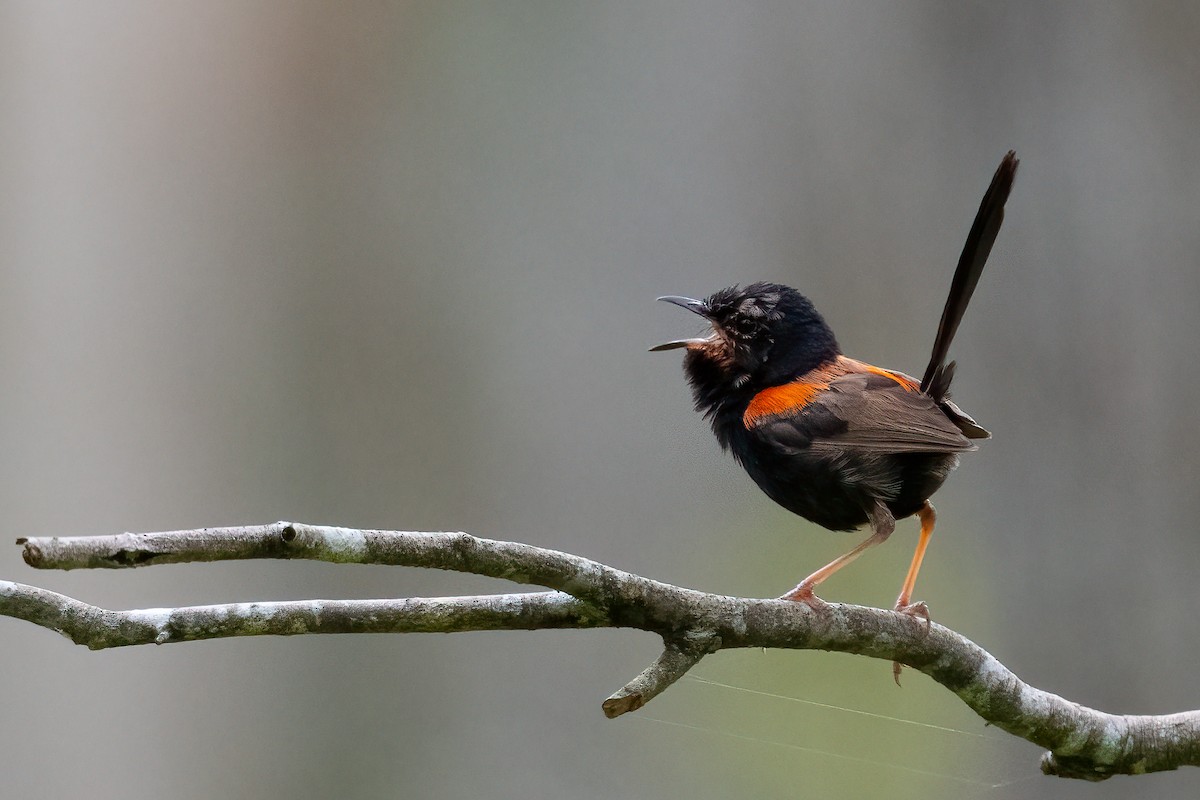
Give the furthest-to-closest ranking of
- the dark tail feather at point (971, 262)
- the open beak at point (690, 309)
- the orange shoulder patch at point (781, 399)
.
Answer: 1. the open beak at point (690, 309)
2. the orange shoulder patch at point (781, 399)
3. the dark tail feather at point (971, 262)

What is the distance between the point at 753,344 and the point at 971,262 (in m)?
0.64

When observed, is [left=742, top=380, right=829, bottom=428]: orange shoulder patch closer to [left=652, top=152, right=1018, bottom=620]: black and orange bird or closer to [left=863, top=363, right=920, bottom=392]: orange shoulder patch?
[left=652, top=152, right=1018, bottom=620]: black and orange bird

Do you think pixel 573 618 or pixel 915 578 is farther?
pixel 915 578

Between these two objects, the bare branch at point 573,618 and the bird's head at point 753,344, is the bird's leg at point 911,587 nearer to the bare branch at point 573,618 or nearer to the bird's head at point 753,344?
the bare branch at point 573,618

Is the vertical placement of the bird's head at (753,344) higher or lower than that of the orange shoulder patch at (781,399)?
higher

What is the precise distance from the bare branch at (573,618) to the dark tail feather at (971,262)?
0.77 m

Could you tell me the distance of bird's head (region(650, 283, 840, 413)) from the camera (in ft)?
9.29

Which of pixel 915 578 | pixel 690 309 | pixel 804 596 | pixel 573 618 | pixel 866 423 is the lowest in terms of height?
pixel 915 578

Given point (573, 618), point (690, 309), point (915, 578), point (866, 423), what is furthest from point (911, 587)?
point (573, 618)

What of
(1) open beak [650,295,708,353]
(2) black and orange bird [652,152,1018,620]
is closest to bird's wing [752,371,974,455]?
(2) black and orange bird [652,152,1018,620]

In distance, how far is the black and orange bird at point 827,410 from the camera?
2553mm

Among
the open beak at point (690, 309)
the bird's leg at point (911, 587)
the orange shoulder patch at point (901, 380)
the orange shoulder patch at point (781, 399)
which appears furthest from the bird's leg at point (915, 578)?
the open beak at point (690, 309)

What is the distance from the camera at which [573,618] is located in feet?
5.74

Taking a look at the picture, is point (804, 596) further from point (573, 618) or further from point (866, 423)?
point (573, 618)
